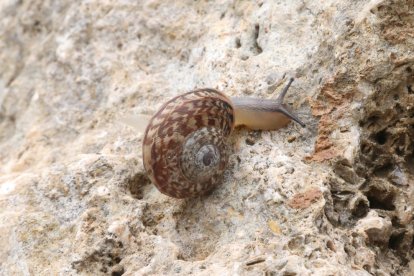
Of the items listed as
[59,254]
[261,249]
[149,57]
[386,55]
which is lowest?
[59,254]

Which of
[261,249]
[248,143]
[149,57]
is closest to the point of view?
[261,249]

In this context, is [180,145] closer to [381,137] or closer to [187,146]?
[187,146]

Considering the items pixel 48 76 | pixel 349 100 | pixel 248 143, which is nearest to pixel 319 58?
pixel 349 100

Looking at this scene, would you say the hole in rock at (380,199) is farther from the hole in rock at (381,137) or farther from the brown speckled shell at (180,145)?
the brown speckled shell at (180,145)

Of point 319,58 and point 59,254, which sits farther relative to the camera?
point 319,58

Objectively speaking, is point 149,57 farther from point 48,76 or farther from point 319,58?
point 319,58

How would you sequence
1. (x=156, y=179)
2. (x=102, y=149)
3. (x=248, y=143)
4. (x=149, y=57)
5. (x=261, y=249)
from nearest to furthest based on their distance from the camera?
(x=261, y=249)
(x=156, y=179)
(x=248, y=143)
(x=102, y=149)
(x=149, y=57)

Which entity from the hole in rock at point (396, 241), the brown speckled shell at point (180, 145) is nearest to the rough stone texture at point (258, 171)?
the hole in rock at point (396, 241)

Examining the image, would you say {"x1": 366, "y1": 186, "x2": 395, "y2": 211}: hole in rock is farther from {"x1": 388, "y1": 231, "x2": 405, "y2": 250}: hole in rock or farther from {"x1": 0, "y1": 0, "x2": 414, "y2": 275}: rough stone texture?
{"x1": 388, "y1": 231, "x2": 405, "y2": 250}: hole in rock
